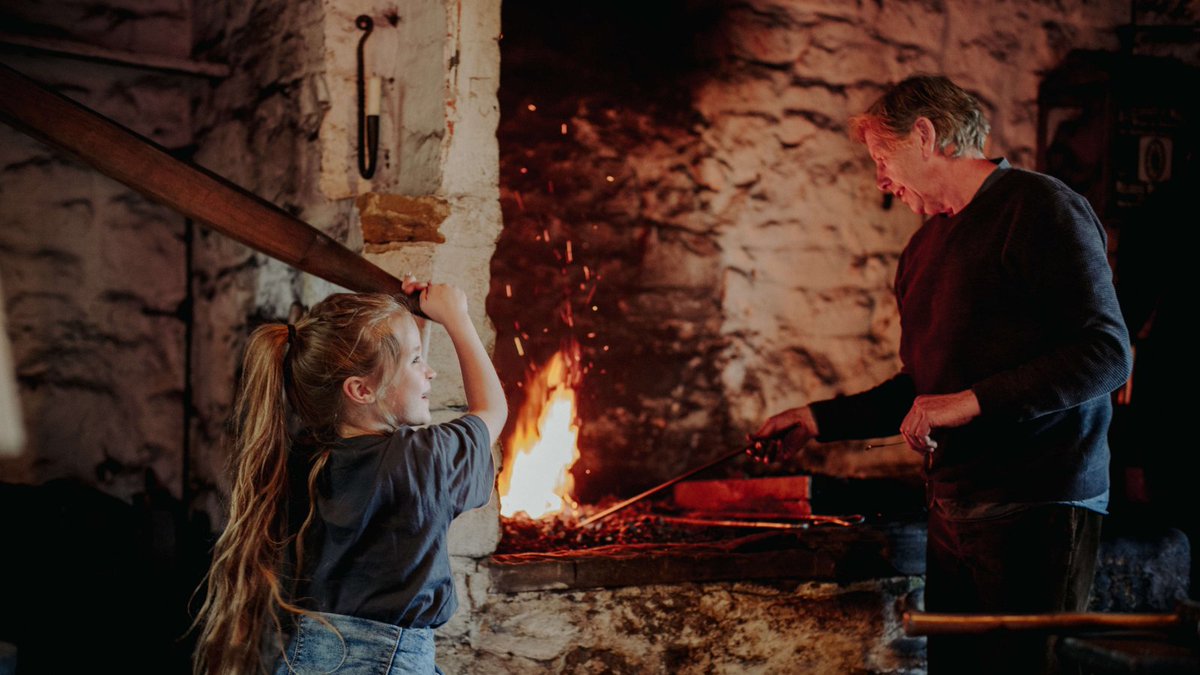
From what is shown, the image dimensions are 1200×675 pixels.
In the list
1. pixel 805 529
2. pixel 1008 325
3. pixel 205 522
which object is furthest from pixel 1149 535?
pixel 205 522

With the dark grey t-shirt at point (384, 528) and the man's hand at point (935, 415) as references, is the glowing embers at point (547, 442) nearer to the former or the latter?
the man's hand at point (935, 415)

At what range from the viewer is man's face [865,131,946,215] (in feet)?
9.13

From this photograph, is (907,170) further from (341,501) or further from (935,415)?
(341,501)

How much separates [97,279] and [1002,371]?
335cm

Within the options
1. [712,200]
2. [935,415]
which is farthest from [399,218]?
[712,200]

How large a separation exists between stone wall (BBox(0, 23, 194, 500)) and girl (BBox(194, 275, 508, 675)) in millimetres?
2112

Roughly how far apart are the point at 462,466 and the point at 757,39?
2982 mm

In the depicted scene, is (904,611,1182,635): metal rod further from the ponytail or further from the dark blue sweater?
the ponytail

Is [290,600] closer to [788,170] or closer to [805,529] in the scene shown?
[805,529]

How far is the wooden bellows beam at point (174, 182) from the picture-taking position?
7.01 ft

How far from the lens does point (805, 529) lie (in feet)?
11.4

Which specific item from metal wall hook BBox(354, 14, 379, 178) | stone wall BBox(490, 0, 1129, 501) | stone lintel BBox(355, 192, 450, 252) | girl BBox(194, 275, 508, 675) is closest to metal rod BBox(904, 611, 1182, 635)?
girl BBox(194, 275, 508, 675)

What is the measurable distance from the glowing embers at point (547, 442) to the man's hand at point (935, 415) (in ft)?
5.94

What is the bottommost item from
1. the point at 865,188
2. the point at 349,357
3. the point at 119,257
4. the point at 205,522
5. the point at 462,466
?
the point at 205,522
